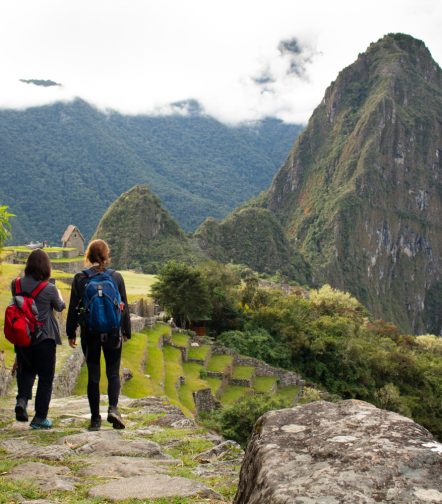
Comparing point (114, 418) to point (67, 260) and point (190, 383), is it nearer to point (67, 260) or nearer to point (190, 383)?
point (190, 383)

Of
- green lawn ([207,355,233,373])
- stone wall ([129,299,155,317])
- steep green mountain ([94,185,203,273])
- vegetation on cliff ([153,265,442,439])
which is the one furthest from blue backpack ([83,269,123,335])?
steep green mountain ([94,185,203,273])

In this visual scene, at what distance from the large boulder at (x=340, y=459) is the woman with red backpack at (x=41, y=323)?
3.80 m

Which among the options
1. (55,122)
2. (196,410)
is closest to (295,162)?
(55,122)

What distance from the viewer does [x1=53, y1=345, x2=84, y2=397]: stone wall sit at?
38.6 ft

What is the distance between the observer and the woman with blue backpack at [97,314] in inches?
240

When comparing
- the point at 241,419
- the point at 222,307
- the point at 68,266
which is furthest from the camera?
the point at 68,266

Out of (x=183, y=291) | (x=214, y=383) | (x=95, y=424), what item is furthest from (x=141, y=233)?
(x=95, y=424)

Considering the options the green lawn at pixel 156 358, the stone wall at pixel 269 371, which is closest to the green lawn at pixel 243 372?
the stone wall at pixel 269 371

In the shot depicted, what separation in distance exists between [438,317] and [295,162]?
59526 millimetres

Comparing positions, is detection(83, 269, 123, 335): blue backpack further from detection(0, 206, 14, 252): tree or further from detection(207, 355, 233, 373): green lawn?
detection(207, 355, 233, 373): green lawn

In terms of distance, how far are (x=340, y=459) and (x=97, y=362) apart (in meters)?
4.15

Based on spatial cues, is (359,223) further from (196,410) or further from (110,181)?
(196,410)

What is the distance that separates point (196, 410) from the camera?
1994 centimetres

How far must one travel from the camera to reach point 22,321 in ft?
20.8
